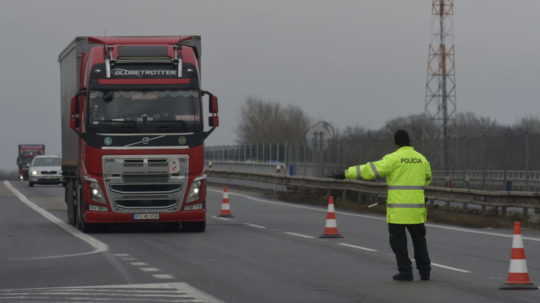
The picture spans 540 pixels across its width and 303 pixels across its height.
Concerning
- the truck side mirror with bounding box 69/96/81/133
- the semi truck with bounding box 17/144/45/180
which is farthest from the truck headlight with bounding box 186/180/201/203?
the semi truck with bounding box 17/144/45/180

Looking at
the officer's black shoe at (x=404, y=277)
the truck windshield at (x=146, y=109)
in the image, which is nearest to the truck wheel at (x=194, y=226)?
the truck windshield at (x=146, y=109)

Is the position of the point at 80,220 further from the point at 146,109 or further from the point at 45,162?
the point at 45,162

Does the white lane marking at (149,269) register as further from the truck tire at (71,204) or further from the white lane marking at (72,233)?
the truck tire at (71,204)

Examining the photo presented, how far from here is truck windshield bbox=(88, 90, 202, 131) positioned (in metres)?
22.7

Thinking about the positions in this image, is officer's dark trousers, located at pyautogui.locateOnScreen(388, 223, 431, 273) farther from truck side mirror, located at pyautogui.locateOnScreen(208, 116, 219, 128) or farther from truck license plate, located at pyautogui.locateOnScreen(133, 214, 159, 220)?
truck license plate, located at pyautogui.locateOnScreen(133, 214, 159, 220)

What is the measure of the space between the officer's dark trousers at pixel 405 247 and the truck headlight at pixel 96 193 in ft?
32.2

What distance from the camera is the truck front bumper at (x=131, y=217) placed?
22.8 metres

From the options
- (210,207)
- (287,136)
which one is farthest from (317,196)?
(287,136)

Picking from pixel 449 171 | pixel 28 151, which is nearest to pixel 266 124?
pixel 28 151

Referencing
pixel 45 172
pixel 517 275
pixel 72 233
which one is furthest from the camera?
pixel 45 172

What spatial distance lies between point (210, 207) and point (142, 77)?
14.2m

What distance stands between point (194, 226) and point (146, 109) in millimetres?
2475

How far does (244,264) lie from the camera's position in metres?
16.3

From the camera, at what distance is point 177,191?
23.0 meters
